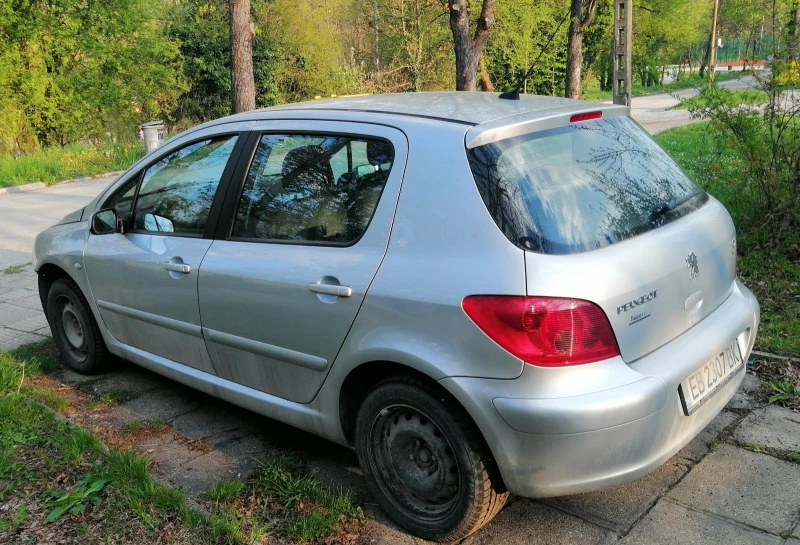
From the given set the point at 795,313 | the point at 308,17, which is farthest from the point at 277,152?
the point at 308,17

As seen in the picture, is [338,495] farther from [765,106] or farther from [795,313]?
[765,106]

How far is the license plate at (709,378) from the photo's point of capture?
2697 millimetres

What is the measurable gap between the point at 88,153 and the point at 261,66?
1259 centimetres

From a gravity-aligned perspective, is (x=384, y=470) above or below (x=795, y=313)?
above

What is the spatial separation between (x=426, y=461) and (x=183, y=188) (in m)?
2.08

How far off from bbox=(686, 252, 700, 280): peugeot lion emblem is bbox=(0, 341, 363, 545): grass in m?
1.69

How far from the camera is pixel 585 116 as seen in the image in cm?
312

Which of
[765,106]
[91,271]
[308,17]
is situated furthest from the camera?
[308,17]

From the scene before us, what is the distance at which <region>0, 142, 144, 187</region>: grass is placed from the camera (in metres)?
17.1

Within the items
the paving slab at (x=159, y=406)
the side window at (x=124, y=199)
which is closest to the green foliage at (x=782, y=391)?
the paving slab at (x=159, y=406)

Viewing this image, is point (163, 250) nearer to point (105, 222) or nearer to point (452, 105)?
point (105, 222)

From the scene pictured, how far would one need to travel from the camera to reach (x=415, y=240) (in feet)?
9.15

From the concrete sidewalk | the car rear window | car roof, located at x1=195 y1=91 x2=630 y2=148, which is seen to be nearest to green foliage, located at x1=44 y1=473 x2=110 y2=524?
the concrete sidewalk

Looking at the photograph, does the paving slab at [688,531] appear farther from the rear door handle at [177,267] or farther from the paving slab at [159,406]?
the paving slab at [159,406]
